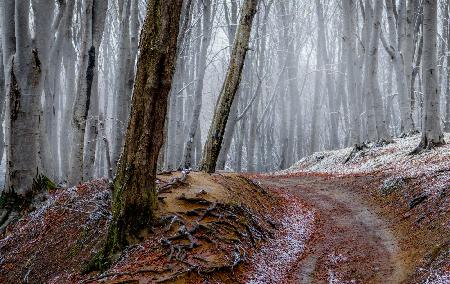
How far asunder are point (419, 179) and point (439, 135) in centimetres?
324

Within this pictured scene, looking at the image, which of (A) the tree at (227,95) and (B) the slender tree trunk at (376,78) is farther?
(B) the slender tree trunk at (376,78)

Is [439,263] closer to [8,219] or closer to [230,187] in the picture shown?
[230,187]

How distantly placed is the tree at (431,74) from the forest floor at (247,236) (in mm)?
1094

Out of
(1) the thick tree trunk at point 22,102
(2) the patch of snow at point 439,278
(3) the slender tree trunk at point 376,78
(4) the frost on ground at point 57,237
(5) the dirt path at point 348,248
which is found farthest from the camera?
(3) the slender tree trunk at point 376,78

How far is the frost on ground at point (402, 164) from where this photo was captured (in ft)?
31.1

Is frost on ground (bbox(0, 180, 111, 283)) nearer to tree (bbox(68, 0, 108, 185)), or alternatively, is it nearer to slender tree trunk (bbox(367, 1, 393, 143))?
tree (bbox(68, 0, 108, 185))

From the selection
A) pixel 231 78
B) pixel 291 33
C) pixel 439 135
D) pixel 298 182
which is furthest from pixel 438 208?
pixel 291 33

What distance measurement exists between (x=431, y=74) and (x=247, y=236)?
25.4 ft


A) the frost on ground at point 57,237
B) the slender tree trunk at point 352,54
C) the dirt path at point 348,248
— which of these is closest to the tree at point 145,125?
the frost on ground at point 57,237

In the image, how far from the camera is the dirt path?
715cm

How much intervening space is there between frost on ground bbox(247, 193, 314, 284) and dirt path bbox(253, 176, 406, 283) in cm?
16

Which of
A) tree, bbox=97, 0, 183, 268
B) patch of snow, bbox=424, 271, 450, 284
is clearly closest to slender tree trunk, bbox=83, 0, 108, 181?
tree, bbox=97, 0, 183, 268

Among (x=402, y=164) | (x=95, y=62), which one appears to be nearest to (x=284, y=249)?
(x=402, y=164)

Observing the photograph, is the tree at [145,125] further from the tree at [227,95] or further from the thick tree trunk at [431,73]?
the thick tree trunk at [431,73]
